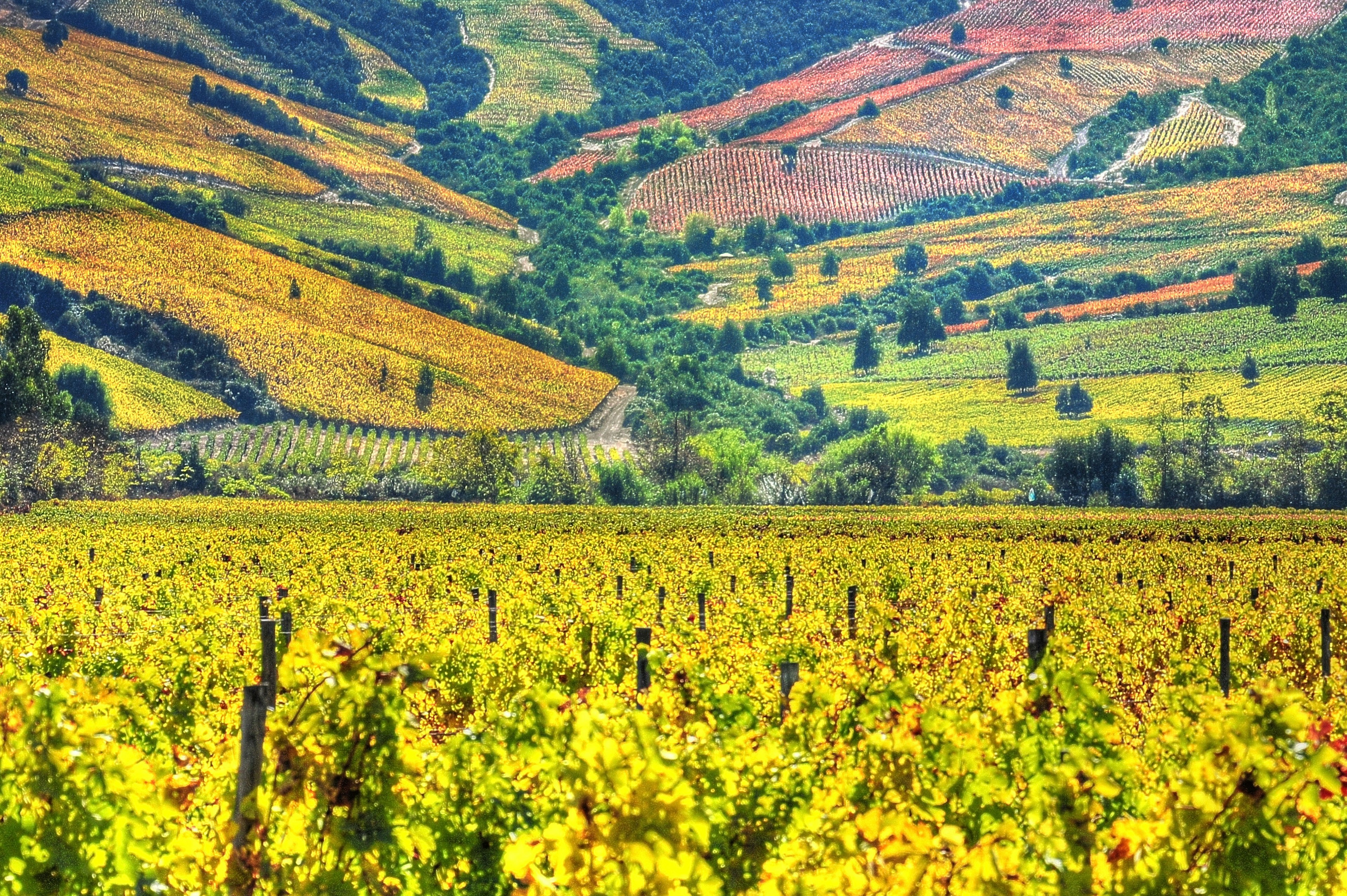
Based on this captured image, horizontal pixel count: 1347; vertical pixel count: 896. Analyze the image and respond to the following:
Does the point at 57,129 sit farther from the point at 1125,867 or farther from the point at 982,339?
the point at 1125,867

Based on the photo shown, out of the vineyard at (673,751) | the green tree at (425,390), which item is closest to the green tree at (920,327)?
the green tree at (425,390)

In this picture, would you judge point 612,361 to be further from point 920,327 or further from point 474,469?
point 474,469

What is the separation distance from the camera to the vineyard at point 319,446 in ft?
375

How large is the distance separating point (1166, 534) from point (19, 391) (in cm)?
6946

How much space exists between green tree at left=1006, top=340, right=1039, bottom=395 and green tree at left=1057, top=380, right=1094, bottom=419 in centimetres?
683

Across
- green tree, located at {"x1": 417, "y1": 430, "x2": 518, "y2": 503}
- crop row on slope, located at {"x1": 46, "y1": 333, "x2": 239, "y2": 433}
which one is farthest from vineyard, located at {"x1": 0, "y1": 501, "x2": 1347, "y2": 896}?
crop row on slope, located at {"x1": 46, "y1": 333, "x2": 239, "y2": 433}

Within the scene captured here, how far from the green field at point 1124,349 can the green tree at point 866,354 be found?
1.13m

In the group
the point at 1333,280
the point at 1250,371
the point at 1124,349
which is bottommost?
the point at 1250,371

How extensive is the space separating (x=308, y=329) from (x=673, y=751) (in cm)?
14214

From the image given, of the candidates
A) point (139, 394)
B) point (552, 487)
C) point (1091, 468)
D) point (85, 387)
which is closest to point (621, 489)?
point (552, 487)

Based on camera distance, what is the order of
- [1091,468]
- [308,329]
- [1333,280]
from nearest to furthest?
[1091,468], [308,329], [1333,280]

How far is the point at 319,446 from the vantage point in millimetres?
120438

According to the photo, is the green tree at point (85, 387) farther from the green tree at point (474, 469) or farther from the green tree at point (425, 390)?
the green tree at point (474, 469)

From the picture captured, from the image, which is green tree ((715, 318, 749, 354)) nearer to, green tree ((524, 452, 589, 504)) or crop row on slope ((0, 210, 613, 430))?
crop row on slope ((0, 210, 613, 430))
